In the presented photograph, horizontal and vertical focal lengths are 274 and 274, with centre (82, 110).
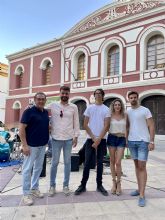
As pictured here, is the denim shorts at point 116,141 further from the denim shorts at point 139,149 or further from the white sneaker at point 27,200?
the white sneaker at point 27,200

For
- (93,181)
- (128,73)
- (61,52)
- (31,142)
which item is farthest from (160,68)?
(31,142)

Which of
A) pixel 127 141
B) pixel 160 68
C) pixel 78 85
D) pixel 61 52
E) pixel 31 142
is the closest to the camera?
pixel 31 142

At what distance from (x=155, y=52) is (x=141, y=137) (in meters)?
13.7

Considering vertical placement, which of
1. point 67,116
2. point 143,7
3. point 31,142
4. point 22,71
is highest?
point 143,7

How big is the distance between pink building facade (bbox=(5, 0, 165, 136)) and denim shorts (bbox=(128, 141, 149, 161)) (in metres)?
12.1

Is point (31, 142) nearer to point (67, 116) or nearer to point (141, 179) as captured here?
point (67, 116)

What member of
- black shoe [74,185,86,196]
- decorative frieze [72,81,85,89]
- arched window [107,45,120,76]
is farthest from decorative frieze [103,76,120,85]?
black shoe [74,185,86,196]

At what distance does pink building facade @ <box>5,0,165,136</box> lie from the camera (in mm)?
17047

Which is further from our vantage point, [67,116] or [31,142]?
[67,116]

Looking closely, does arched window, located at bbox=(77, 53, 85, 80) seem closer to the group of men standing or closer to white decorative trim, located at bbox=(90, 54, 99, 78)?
white decorative trim, located at bbox=(90, 54, 99, 78)

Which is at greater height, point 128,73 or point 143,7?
point 143,7

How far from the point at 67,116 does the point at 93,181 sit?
2.01 m

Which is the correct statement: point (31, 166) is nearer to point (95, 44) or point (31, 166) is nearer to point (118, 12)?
point (95, 44)

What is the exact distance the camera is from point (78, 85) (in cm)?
2097
